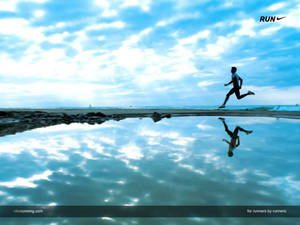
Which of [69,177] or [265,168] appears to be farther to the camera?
[265,168]

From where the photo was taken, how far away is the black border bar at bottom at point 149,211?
5.08 ft

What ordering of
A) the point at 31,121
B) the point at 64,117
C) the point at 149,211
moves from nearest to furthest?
the point at 149,211 < the point at 31,121 < the point at 64,117

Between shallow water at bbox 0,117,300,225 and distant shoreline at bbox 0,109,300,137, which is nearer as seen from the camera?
shallow water at bbox 0,117,300,225

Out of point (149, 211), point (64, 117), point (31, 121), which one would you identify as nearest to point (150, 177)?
point (149, 211)

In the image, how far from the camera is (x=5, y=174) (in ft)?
7.90

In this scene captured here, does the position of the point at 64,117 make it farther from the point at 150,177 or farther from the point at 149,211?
the point at 149,211

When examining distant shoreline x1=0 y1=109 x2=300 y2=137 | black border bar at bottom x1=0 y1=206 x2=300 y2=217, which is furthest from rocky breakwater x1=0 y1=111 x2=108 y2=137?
black border bar at bottom x1=0 y1=206 x2=300 y2=217

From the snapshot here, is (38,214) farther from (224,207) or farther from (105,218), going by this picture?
(224,207)

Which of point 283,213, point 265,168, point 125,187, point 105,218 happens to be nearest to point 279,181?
point 265,168

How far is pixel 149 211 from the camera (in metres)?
1.59

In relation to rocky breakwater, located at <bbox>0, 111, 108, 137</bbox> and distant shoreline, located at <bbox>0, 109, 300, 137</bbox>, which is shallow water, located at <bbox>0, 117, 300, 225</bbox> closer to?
rocky breakwater, located at <bbox>0, 111, 108, 137</bbox>

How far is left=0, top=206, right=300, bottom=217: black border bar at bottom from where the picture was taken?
155cm

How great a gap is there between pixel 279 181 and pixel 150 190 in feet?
4.52

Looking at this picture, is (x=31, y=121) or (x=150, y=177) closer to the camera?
(x=150, y=177)
